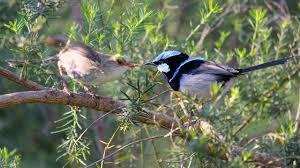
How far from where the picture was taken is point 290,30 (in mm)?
5617

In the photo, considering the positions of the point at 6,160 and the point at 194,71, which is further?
the point at 194,71

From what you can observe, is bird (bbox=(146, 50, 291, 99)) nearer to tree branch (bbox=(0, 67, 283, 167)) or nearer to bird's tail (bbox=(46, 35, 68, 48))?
tree branch (bbox=(0, 67, 283, 167))

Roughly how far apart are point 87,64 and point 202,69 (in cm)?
88

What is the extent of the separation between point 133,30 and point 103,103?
55 cm

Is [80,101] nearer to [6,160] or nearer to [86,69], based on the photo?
[86,69]

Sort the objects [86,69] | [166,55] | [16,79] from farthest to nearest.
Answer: [166,55], [86,69], [16,79]

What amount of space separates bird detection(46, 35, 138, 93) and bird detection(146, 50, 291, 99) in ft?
1.19

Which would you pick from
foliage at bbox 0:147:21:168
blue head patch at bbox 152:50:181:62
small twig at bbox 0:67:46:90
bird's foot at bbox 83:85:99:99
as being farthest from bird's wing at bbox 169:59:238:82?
foliage at bbox 0:147:21:168

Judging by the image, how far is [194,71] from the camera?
4.60 m

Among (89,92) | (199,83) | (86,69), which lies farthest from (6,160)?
(199,83)

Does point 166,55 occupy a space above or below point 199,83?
above

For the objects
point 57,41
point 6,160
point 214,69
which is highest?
point 57,41

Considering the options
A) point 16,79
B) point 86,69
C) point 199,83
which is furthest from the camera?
point 199,83

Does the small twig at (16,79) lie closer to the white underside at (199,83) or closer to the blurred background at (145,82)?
the blurred background at (145,82)
